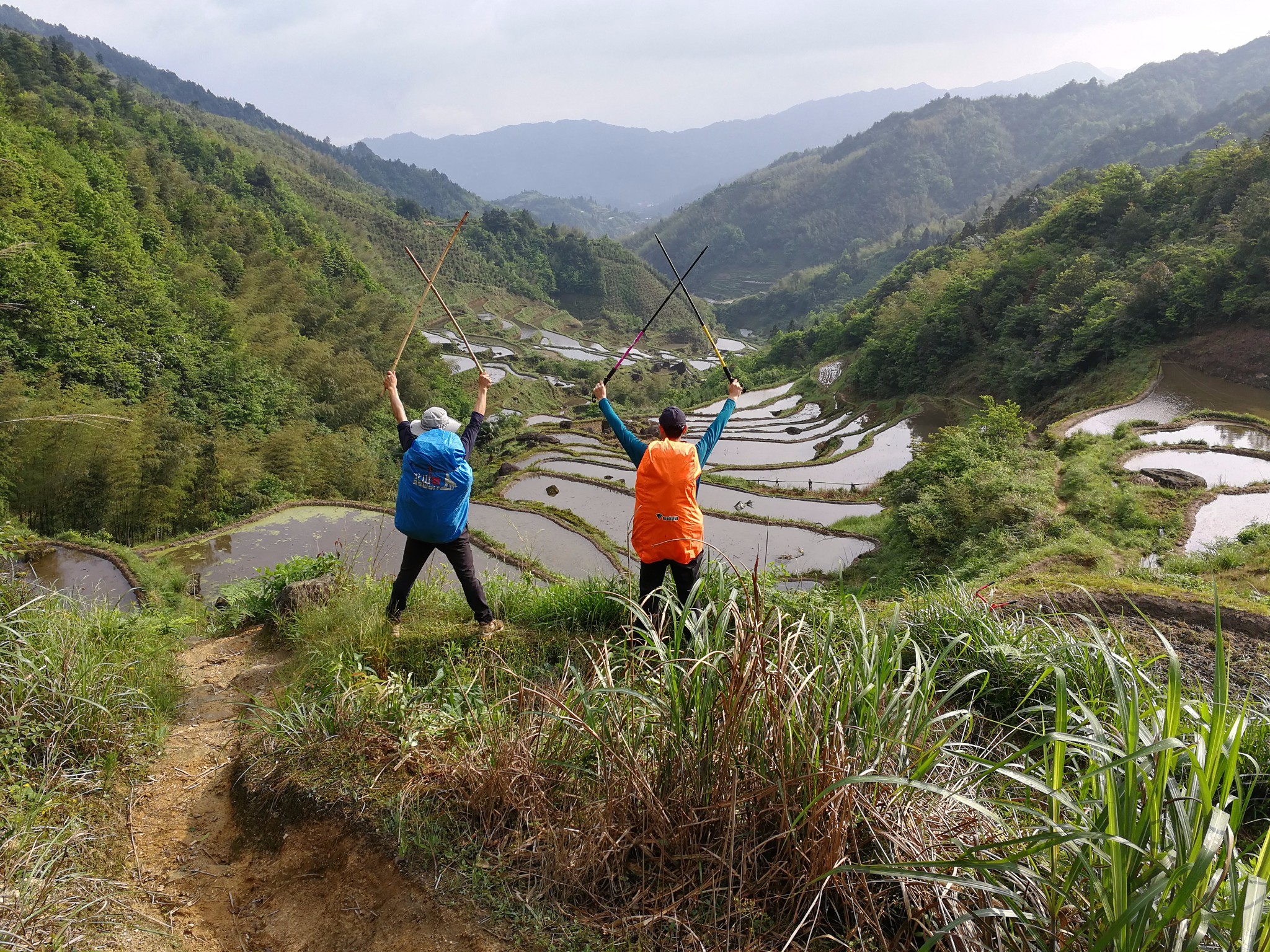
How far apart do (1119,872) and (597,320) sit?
7166 centimetres

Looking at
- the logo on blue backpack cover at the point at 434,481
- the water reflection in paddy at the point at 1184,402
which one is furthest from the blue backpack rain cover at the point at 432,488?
the water reflection in paddy at the point at 1184,402

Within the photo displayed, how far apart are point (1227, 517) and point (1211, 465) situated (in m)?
2.95

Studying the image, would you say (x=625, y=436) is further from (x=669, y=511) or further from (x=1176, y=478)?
(x=1176, y=478)

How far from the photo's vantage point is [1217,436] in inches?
522

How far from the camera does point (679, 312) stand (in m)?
74.6

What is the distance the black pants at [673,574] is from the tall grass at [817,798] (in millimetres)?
1109

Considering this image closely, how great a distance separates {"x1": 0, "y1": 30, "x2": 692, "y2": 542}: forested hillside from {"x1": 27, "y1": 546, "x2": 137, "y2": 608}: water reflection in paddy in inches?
92.6

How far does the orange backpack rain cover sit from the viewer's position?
12.6 feet

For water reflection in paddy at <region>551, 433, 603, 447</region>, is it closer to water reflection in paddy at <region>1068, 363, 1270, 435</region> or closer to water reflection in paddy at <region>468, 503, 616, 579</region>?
water reflection in paddy at <region>468, 503, 616, 579</region>

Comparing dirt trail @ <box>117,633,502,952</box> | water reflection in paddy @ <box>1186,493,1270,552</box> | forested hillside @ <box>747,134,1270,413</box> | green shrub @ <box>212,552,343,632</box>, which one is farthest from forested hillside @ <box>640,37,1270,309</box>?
dirt trail @ <box>117,633,502,952</box>

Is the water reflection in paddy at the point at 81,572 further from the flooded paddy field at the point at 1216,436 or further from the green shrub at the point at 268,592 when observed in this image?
the flooded paddy field at the point at 1216,436

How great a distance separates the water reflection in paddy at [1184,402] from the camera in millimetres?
14883

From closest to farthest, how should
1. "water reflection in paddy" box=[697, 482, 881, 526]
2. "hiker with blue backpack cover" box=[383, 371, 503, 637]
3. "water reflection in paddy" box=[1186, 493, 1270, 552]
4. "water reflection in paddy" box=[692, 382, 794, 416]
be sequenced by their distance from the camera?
"hiker with blue backpack cover" box=[383, 371, 503, 637] < "water reflection in paddy" box=[1186, 493, 1270, 552] < "water reflection in paddy" box=[697, 482, 881, 526] < "water reflection in paddy" box=[692, 382, 794, 416]

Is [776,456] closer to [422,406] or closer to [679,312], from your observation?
[422,406]
